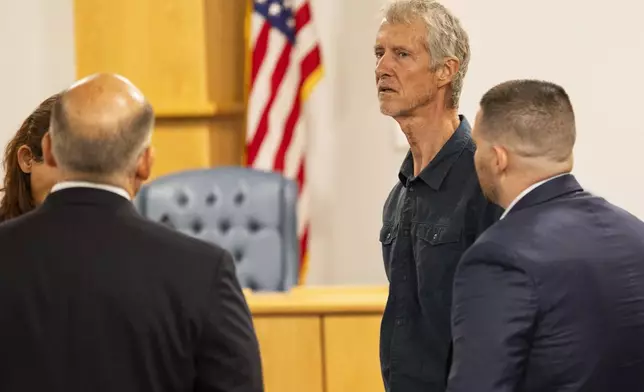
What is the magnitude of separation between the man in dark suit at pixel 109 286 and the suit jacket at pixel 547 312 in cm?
42

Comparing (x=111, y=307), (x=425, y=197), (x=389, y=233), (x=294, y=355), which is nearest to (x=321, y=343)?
(x=294, y=355)

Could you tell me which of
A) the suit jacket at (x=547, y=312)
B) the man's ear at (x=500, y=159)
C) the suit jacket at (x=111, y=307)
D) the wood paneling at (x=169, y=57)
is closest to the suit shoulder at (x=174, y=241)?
the suit jacket at (x=111, y=307)

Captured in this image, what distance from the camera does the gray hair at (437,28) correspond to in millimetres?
2648

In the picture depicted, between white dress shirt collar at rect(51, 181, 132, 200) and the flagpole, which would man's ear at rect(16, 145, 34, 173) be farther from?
the flagpole

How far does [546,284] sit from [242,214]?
3127 millimetres

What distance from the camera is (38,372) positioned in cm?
188

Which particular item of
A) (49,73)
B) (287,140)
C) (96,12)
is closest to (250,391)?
(287,140)

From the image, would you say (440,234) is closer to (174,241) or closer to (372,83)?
(174,241)

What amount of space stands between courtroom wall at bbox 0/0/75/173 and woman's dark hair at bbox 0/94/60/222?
3.78m

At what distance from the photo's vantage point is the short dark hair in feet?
7.06

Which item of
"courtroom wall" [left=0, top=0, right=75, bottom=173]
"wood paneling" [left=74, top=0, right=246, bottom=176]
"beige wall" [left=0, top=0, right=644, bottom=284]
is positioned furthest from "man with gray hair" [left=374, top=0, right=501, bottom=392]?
"courtroom wall" [left=0, top=0, right=75, bottom=173]

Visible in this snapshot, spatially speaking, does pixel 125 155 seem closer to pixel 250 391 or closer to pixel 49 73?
pixel 250 391

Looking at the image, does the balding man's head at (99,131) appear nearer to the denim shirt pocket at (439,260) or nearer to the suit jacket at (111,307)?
the suit jacket at (111,307)

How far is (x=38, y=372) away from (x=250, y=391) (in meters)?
0.37
